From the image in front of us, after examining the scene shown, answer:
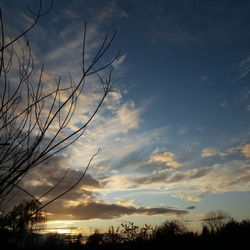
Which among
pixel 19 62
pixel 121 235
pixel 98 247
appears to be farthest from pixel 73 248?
pixel 19 62

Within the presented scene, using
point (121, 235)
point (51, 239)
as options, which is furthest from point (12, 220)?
point (51, 239)

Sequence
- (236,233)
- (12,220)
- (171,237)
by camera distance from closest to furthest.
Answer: (12,220) < (236,233) < (171,237)

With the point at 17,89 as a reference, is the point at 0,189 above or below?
below

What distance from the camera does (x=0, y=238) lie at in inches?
96.2

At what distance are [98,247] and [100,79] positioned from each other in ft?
196

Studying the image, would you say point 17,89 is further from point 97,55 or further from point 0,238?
point 0,238

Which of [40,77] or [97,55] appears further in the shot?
[40,77]

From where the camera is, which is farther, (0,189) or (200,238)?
(200,238)

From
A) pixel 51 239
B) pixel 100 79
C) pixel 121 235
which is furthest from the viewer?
pixel 51 239

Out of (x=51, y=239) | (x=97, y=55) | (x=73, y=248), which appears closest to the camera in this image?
(x=97, y=55)

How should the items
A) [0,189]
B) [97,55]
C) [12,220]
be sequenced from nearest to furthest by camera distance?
[0,189]
[12,220]
[97,55]

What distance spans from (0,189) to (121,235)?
58557 millimetres

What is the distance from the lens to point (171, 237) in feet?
156

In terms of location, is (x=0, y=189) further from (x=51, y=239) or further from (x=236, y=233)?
(x=51, y=239)
